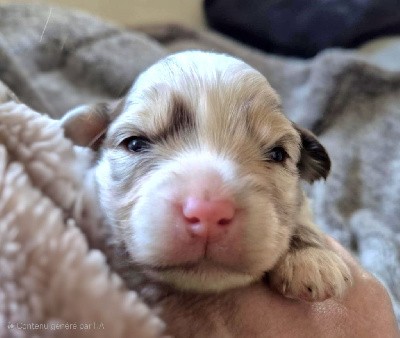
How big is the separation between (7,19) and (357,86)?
5.04ft

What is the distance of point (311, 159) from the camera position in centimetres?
145

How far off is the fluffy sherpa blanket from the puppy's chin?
19 centimetres

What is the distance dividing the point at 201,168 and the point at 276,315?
11.9 inches

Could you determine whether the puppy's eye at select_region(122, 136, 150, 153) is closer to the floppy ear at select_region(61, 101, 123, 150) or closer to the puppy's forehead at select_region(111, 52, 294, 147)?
the puppy's forehead at select_region(111, 52, 294, 147)

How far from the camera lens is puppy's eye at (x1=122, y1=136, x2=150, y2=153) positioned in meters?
1.17

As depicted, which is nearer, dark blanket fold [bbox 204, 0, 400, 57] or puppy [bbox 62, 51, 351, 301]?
puppy [bbox 62, 51, 351, 301]

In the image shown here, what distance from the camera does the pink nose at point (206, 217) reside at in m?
0.86

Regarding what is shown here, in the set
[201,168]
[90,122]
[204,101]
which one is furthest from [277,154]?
[90,122]

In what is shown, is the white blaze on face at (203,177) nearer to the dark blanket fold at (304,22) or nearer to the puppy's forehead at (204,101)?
the puppy's forehead at (204,101)

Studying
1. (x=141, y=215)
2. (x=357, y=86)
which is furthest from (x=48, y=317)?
(x=357, y=86)

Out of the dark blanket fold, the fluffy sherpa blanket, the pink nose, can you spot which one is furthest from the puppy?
the dark blanket fold

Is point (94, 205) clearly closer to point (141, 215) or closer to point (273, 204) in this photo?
point (141, 215)

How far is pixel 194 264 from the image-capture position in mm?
895

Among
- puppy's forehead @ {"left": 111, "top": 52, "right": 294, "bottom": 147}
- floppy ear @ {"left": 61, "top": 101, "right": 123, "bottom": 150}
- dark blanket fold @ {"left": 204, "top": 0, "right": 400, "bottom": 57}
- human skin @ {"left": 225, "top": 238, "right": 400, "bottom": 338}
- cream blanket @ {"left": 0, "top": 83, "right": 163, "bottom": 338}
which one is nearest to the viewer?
cream blanket @ {"left": 0, "top": 83, "right": 163, "bottom": 338}
